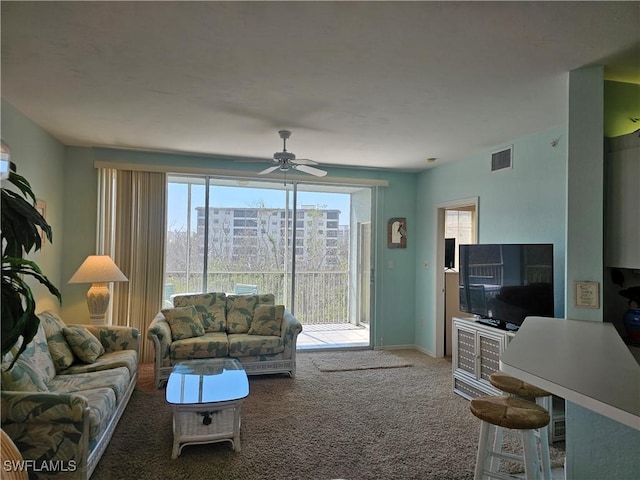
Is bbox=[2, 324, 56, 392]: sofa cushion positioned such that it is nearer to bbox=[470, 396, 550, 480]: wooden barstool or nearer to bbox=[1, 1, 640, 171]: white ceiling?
bbox=[1, 1, 640, 171]: white ceiling

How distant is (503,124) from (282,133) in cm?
205

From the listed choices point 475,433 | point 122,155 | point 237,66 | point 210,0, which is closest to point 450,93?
point 237,66

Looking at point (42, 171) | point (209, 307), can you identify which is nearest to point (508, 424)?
point (209, 307)

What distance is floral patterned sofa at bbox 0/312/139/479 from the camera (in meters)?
2.16

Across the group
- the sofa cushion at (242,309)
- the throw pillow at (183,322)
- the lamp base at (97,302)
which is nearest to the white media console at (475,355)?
the sofa cushion at (242,309)

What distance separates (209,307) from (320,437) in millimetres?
2284

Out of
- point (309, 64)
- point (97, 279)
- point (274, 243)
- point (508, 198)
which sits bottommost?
point (97, 279)

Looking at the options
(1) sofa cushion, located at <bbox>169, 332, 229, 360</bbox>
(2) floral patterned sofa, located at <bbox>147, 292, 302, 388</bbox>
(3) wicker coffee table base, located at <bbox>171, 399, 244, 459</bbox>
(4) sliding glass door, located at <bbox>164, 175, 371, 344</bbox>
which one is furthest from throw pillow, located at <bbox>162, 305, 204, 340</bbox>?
(3) wicker coffee table base, located at <bbox>171, 399, 244, 459</bbox>

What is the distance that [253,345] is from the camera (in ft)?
14.1

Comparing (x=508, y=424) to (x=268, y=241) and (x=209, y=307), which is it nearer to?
(x=209, y=307)

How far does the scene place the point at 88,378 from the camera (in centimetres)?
302

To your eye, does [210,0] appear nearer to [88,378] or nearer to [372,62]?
[372,62]

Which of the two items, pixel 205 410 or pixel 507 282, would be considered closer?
pixel 205 410
